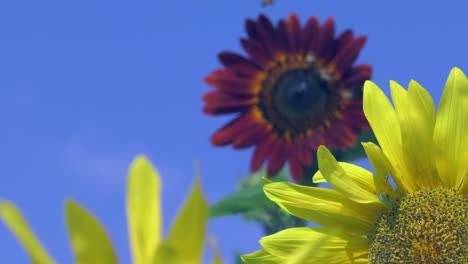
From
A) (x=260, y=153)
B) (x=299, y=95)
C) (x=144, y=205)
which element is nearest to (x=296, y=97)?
(x=299, y=95)

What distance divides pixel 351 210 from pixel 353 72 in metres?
1.10

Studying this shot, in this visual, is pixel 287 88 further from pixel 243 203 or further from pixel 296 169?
pixel 243 203

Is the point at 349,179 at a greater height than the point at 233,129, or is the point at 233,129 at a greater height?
the point at 233,129

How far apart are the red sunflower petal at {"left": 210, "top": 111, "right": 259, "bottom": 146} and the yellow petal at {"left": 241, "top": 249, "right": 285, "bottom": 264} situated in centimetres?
97

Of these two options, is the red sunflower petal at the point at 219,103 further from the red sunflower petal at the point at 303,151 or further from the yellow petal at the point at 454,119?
the yellow petal at the point at 454,119

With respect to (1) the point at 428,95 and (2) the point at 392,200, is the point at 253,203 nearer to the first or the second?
(2) the point at 392,200

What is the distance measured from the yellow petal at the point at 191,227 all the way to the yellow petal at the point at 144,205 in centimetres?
4

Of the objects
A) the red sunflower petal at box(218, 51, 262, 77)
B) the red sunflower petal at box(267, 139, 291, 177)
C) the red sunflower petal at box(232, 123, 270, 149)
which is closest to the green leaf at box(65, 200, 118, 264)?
the red sunflower petal at box(267, 139, 291, 177)

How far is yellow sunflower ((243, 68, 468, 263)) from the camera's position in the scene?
4.08ft

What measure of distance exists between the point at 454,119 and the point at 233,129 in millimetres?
1077

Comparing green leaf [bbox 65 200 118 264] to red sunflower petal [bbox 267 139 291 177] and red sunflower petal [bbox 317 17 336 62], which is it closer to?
red sunflower petal [bbox 267 139 291 177]

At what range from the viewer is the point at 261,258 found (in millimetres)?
1263

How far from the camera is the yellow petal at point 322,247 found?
1.27 meters

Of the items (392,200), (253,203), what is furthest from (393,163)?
(253,203)
